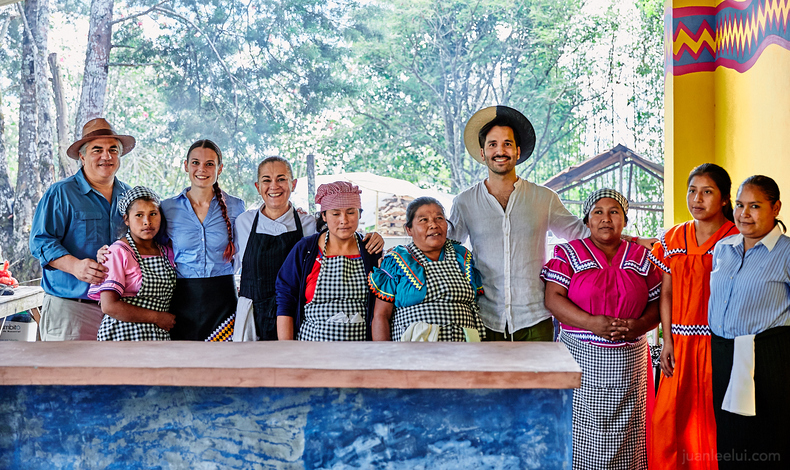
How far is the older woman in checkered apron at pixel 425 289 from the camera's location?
264 centimetres

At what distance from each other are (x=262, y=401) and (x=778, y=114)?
11.6ft

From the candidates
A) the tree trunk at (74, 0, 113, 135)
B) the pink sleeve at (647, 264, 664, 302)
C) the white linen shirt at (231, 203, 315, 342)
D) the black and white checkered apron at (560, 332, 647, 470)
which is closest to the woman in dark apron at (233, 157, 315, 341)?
the white linen shirt at (231, 203, 315, 342)

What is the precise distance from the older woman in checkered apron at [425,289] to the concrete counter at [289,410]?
0.77 meters

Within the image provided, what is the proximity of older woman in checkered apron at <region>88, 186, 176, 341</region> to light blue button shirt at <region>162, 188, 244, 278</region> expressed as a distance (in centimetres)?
7

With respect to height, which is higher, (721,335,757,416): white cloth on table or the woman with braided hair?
the woman with braided hair

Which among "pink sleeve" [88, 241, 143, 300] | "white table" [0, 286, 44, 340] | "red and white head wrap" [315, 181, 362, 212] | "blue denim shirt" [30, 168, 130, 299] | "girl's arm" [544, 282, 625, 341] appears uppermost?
"red and white head wrap" [315, 181, 362, 212]

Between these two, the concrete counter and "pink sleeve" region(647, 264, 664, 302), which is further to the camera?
"pink sleeve" region(647, 264, 664, 302)

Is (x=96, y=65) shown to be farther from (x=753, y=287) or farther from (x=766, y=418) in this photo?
(x=766, y=418)

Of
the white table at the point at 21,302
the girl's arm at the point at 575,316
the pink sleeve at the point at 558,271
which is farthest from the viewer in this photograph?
the white table at the point at 21,302

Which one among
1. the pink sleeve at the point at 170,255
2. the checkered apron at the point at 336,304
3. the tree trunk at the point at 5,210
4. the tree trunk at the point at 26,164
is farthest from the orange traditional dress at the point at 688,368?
the tree trunk at the point at 5,210

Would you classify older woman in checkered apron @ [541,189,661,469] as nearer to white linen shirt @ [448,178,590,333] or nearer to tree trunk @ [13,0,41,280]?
white linen shirt @ [448,178,590,333]

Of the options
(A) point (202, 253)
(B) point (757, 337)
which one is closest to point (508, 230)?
(B) point (757, 337)

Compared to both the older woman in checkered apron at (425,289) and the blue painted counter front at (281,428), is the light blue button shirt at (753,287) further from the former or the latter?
the blue painted counter front at (281,428)

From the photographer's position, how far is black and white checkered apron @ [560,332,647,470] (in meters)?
2.82
